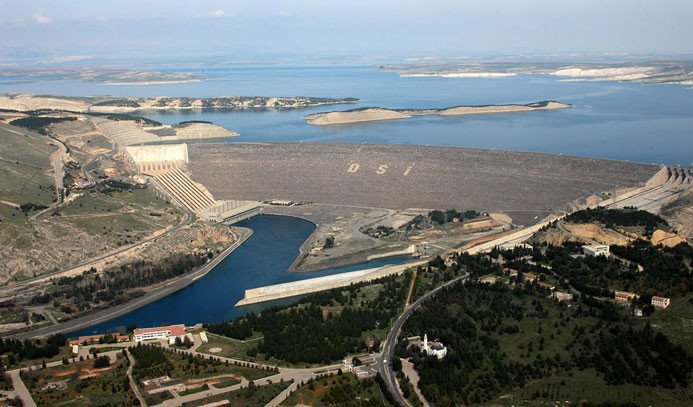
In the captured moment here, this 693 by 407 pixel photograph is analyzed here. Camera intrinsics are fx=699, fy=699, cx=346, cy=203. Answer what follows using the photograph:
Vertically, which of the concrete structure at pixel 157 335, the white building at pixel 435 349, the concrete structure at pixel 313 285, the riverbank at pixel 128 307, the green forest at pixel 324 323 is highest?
the white building at pixel 435 349

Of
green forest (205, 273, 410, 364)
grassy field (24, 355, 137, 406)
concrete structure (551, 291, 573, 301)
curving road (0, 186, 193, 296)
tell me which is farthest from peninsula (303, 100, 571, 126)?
grassy field (24, 355, 137, 406)

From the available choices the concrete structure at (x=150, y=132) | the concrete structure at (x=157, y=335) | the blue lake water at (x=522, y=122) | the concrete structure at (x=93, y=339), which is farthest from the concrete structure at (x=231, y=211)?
the blue lake water at (x=522, y=122)

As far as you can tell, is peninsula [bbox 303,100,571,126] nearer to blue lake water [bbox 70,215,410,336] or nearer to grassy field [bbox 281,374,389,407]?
blue lake water [bbox 70,215,410,336]

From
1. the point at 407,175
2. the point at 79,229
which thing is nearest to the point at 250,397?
the point at 79,229

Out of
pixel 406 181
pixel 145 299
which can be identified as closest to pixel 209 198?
pixel 406 181

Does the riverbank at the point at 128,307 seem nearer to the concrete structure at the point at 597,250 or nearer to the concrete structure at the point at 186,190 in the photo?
the concrete structure at the point at 186,190

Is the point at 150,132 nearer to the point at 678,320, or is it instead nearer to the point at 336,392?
the point at 336,392
